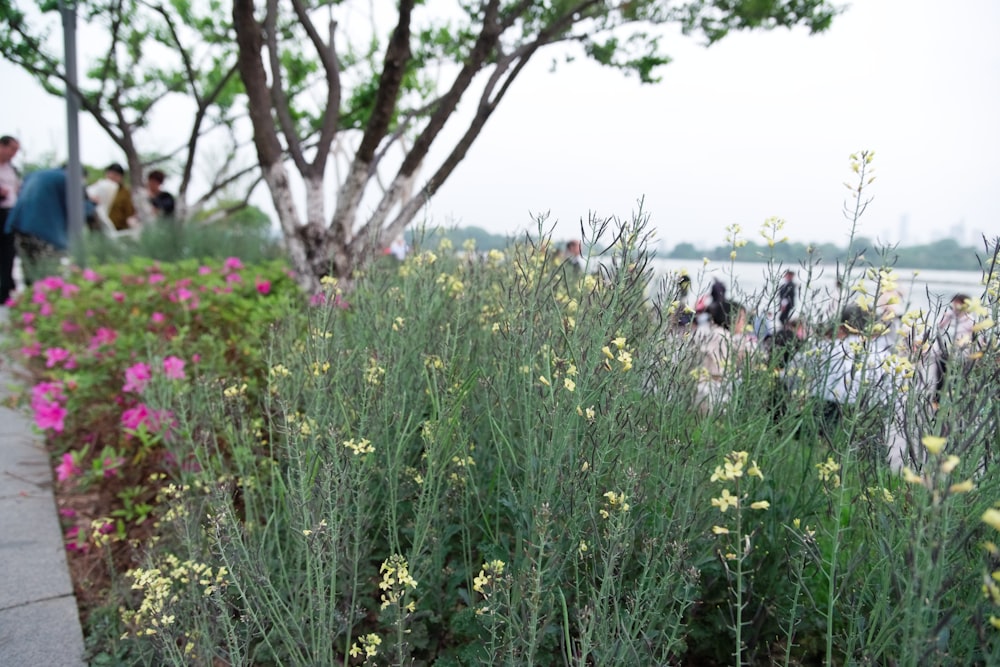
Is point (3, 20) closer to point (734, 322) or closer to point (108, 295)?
point (108, 295)

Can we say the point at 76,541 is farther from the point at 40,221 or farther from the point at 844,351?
the point at 40,221

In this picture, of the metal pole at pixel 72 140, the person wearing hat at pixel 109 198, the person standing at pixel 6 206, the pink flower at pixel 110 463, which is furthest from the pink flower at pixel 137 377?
the person wearing hat at pixel 109 198

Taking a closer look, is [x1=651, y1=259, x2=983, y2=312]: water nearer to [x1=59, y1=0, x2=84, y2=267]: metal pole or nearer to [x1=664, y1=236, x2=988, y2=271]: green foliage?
[x1=664, y1=236, x2=988, y2=271]: green foliage

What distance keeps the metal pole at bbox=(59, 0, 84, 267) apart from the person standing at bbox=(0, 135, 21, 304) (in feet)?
2.37

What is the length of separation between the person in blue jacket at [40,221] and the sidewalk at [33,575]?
6.18 meters

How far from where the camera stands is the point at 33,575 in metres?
2.56

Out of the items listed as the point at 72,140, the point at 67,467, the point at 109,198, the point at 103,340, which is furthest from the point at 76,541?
the point at 109,198

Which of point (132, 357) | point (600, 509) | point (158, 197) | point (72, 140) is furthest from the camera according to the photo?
point (158, 197)

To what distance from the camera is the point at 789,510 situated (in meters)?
2.00

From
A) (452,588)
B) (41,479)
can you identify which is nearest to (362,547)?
(452,588)

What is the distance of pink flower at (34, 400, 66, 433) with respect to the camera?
341cm

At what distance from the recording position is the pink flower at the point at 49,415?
11.2 ft

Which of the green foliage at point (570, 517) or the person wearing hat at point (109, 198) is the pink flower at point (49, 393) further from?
the person wearing hat at point (109, 198)

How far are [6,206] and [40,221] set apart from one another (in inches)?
15.9
